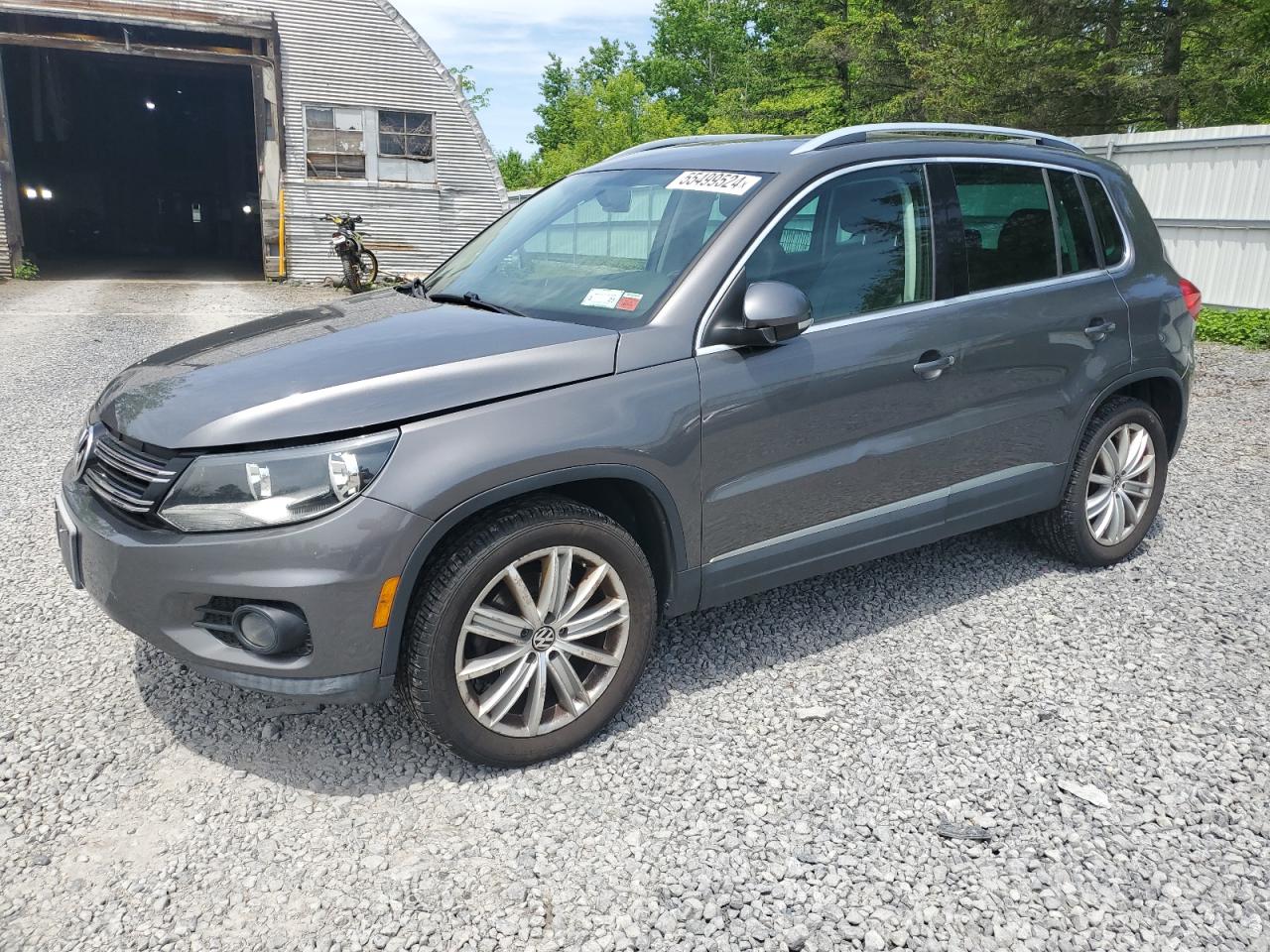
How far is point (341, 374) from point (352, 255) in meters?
17.3

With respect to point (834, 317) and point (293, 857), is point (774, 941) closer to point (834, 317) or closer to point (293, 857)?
point (293, 857)

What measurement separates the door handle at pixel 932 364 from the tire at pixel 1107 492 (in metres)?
1.09

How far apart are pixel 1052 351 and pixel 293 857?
3.43m

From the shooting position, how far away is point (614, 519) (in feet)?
11.0

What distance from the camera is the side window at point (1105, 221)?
4.54 m

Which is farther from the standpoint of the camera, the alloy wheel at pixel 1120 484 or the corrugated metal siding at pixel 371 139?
the corrugated metal siding at pixel 371 139

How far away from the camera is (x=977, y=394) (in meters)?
3.98

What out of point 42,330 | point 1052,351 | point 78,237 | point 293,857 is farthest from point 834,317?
point 78,237

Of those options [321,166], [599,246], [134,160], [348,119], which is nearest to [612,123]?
[134,160]

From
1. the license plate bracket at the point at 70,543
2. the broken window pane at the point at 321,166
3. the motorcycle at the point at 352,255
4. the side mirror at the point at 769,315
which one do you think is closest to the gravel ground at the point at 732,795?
the license plate bracket at the point at 70,543

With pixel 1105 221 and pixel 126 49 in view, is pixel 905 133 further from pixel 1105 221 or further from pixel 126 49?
pixel 126 49

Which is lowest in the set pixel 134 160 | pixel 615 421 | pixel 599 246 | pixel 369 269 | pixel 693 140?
pixel 369 269

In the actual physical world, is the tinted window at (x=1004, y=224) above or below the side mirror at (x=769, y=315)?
above

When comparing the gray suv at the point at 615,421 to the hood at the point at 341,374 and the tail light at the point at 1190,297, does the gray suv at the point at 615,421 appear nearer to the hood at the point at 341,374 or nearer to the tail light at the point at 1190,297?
the hood at the point at 341,374
